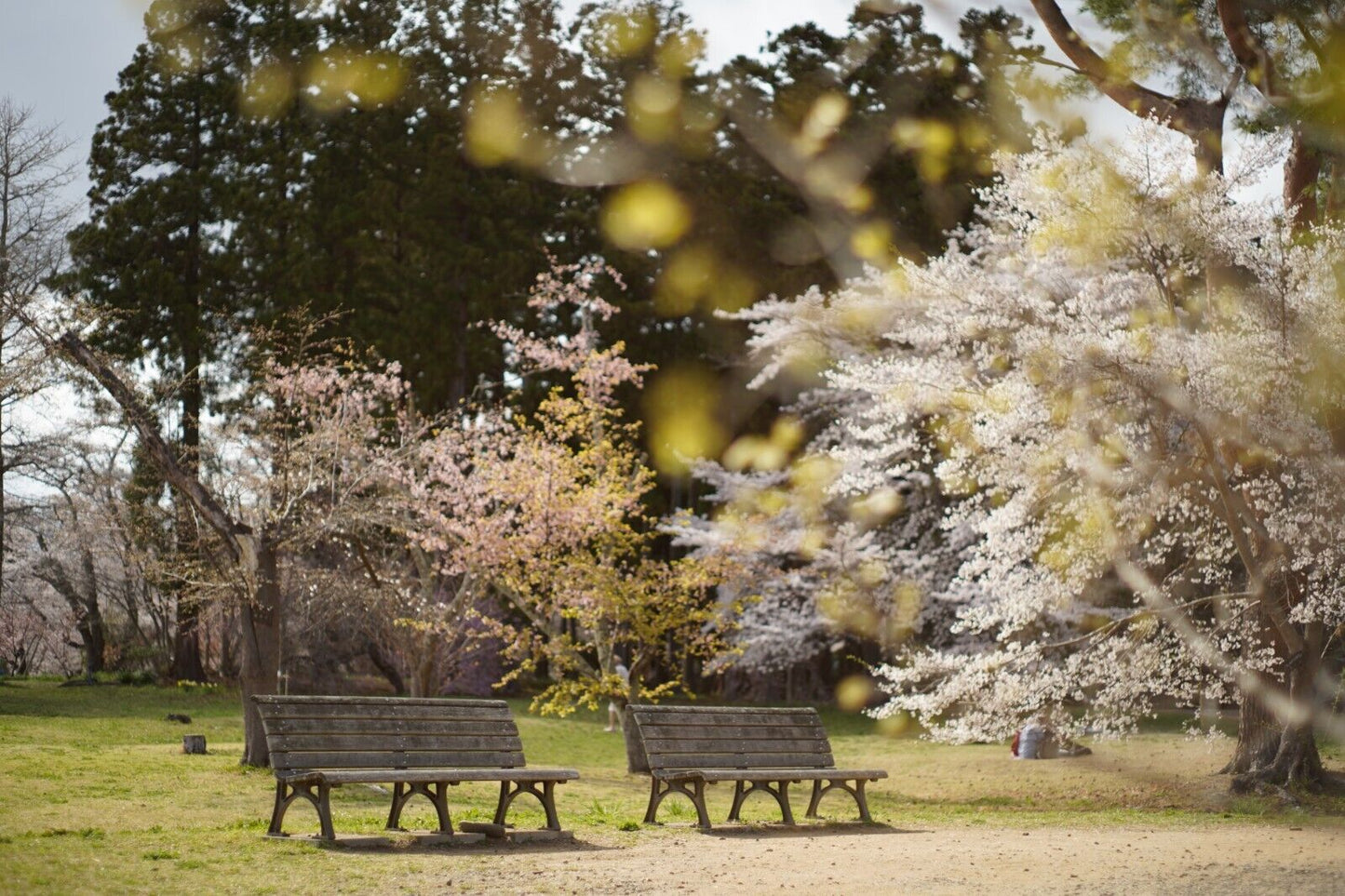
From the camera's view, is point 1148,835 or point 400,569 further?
point 400,569

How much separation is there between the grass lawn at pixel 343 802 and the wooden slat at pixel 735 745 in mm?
537

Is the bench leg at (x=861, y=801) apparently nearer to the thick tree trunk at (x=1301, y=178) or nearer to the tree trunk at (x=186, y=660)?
the thick tree trunk at (x=1301, y=178)

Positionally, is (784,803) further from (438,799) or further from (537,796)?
(438,799)

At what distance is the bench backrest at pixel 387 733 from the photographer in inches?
297

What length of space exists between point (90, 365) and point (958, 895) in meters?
8.64

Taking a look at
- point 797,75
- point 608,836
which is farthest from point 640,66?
point 608,836

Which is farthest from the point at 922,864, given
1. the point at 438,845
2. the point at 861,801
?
the point at 438,845

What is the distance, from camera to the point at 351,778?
7250 mm

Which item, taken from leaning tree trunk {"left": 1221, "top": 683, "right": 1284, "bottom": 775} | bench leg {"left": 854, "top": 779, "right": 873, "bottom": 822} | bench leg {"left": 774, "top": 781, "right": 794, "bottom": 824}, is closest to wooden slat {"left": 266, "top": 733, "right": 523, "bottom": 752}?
bench leg {"left": 774, "top": 781, "right": 794, "bottom": 824}

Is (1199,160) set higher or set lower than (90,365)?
higher

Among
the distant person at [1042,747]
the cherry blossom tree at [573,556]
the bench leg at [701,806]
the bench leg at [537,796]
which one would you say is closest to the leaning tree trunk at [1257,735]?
the distant person at [1042,747]

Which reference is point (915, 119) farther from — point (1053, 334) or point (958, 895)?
point (958, 895)

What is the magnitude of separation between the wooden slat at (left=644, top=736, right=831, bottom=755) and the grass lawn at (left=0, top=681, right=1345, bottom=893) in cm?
54

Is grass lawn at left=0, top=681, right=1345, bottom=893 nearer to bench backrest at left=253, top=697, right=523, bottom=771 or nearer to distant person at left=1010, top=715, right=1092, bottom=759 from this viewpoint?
distant person at left=1010, top=715, right=1092, bottom=759
